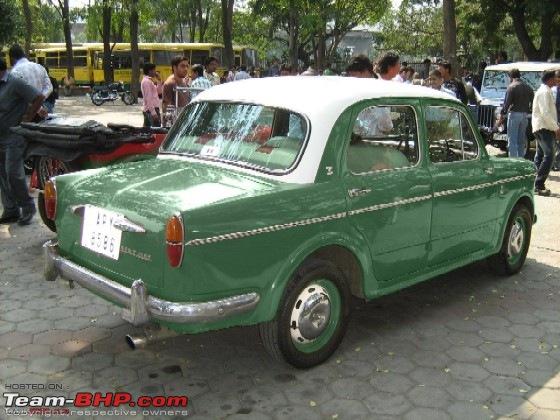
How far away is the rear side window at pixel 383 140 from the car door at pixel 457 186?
186 millimetres

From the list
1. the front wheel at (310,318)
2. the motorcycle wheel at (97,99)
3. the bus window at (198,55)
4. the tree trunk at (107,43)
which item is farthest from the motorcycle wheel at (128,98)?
the front wheel at (310,318)

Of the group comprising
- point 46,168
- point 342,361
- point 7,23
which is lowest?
point 342,361

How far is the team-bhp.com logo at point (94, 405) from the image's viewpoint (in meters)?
3.45

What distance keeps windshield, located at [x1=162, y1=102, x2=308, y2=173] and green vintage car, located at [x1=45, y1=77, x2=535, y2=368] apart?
1cm

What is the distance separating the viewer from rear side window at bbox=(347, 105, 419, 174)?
417 centimetres

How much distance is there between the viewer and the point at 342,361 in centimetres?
411

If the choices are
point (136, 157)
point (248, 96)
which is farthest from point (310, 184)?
point (136, 157)

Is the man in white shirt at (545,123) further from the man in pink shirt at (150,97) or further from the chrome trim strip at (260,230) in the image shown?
the chrome trim strip at (260,230)

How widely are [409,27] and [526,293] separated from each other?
44.9 meters

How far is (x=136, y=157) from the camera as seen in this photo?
22.2 ft

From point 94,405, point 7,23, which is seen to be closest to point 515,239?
point 94,405

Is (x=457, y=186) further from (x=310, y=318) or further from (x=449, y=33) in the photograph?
(x=449, y=33)

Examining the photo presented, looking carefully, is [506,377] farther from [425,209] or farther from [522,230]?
[522,230]

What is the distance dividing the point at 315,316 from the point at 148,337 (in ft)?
3.41
